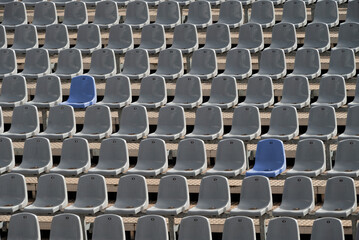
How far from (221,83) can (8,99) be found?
248 centimetres

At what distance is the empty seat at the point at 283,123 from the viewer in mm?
10969

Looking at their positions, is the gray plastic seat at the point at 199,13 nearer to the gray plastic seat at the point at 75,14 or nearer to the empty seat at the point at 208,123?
the gray plastic seat at the point at 75,14

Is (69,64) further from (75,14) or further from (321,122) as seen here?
(321,122)

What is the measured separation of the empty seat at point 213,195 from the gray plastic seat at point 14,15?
4.66m

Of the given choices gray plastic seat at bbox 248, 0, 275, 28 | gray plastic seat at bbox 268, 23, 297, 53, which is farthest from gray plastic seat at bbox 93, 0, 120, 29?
gray plastic seat at bbox 268, 23, 297, 53

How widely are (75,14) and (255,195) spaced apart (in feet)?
15.4

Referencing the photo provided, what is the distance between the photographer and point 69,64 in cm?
1258

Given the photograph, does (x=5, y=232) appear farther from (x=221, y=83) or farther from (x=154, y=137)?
(x=221, y=83)

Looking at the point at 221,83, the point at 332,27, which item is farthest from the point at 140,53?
the point at 332,27

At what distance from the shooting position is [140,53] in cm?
1236

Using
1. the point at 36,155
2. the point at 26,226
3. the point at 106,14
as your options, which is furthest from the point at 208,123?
the point at 106,14

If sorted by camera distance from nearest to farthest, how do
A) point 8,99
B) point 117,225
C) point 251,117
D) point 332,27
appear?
1. point 117,225
2. point 251,117
3. point 8,99
4. point 332,27

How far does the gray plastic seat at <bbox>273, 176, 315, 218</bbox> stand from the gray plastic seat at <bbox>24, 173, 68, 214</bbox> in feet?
6.96

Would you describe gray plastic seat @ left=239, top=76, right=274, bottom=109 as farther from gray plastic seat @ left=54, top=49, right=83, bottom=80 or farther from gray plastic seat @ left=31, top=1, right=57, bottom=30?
gray plastic seat @ left=31, top=1, right=57, bottom=30
